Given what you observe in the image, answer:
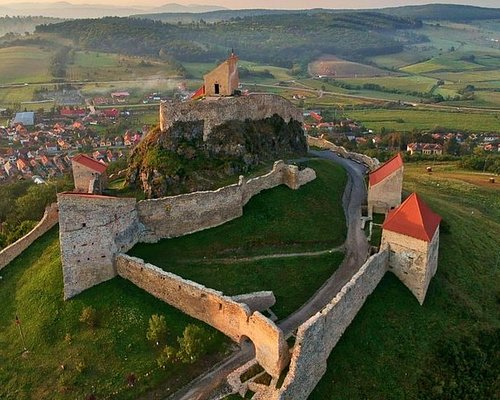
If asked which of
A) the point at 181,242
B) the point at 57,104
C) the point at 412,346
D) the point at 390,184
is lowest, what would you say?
the point at 57,104

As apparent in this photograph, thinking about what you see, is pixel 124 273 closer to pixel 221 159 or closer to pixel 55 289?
pixel 55 289

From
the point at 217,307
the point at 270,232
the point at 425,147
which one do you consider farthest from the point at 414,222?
the point at 425,147

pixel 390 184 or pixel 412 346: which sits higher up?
pixel 390 184

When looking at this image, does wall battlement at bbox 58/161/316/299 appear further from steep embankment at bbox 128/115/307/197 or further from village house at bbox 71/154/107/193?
village house at bbox 71/154/107/193

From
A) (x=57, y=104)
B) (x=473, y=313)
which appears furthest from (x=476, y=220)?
(x=57, y=104)

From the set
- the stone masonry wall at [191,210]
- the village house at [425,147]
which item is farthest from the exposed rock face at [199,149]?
the village house at [425,147]
